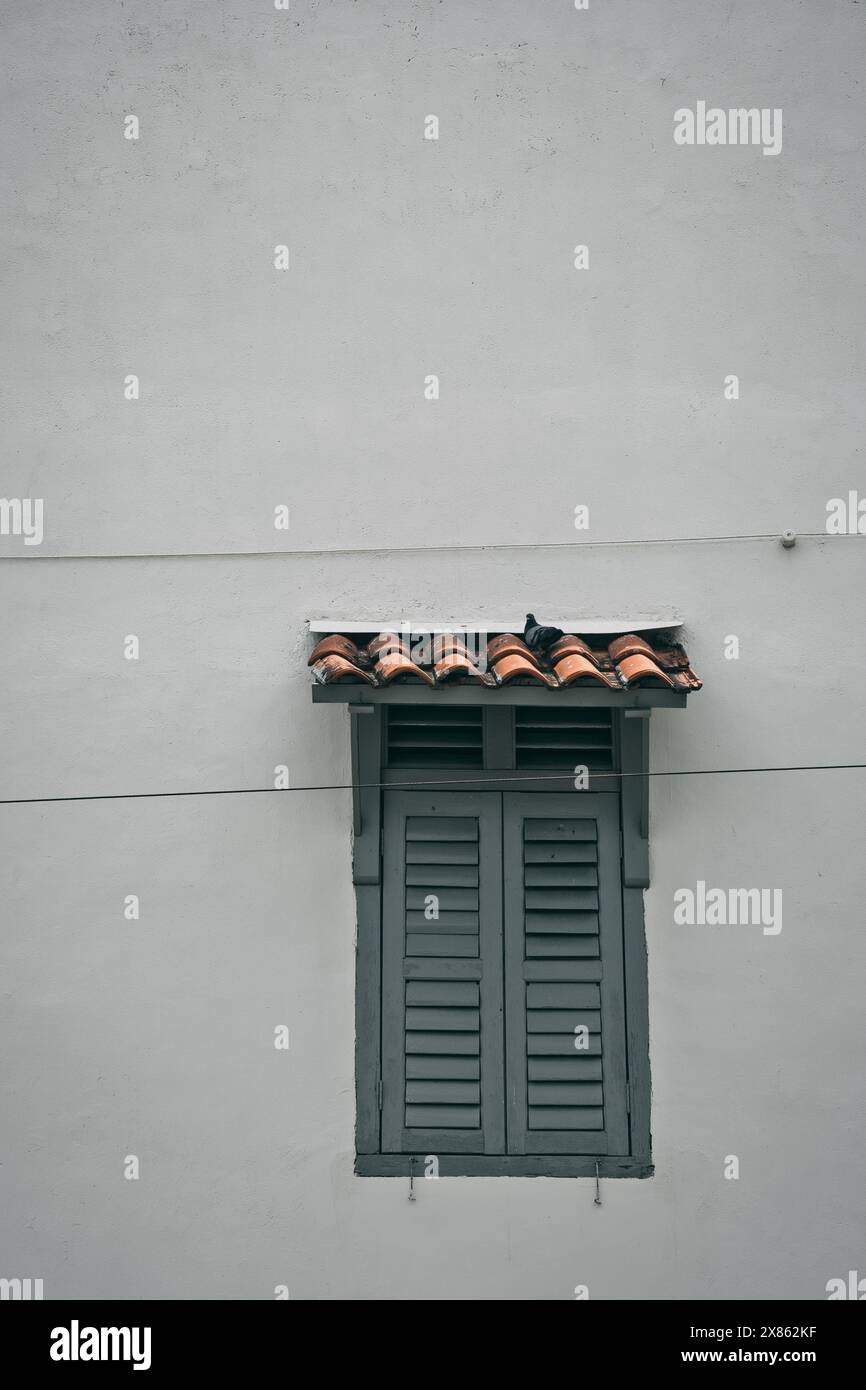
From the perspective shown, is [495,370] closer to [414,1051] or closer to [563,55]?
[563,55]

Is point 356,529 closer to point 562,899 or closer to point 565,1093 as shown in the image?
point 562,899

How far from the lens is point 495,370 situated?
5367mm

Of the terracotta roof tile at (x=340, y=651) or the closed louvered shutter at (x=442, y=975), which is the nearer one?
the terracotta roof tile at (x=340, y=651)

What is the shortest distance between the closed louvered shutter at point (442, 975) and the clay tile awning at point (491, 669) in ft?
2.12

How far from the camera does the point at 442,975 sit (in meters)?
5.18

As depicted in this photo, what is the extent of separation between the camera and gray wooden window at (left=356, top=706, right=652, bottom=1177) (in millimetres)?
5113

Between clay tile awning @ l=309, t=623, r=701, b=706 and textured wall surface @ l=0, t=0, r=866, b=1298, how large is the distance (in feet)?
0.90

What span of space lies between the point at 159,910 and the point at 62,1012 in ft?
1.97

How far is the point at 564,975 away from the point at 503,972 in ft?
0.85

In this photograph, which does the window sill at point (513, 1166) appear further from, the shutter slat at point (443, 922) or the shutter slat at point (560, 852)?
the shutter slat at point (560, 852)

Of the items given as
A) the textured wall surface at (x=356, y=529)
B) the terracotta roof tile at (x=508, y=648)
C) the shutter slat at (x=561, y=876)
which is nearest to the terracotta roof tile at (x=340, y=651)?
the textured wall surface at (x=356, y=529)

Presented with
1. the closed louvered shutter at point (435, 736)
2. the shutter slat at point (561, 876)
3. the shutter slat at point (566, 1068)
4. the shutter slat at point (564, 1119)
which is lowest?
the shutter slat at point (564, 1119)

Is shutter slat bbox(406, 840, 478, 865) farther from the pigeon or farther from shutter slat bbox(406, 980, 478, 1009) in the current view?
the pigeon

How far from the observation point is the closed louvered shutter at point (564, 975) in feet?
16.8
